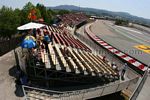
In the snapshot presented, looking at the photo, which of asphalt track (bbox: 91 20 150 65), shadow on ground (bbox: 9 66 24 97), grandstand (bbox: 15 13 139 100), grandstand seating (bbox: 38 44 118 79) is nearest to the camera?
grandstand (bbox: 15 13 139 100)

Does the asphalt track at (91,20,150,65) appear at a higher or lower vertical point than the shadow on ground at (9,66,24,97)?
Result: lower

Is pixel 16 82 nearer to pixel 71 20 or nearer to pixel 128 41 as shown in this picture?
pixel 128 41

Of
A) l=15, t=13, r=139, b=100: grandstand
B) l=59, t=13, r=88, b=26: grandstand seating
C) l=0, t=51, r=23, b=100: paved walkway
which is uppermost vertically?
l=15, t=13, r=139, b=100: grandstand

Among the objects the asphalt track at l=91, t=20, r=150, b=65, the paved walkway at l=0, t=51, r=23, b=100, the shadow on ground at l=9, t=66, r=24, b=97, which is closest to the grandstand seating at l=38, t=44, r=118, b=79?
the shadow on ground at l=9, t=66, r=24, b=97

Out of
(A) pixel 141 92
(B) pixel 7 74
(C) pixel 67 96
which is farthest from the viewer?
(B) pixel 7 74

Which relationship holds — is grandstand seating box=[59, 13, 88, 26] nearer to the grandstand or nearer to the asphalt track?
the asphalt track

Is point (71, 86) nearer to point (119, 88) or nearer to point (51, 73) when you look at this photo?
point (51, 73)

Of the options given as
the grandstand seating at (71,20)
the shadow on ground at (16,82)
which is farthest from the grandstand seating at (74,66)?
the grandstand seating at (71,20)

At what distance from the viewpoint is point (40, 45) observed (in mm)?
19516

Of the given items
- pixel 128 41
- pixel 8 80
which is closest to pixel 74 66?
pixel 8 80

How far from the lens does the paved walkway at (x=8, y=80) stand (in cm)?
1527

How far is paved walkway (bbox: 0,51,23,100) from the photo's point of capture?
1527 cm

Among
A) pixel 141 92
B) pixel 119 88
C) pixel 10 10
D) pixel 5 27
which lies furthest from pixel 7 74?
pixel 10 10

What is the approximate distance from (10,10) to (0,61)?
1888 inches
